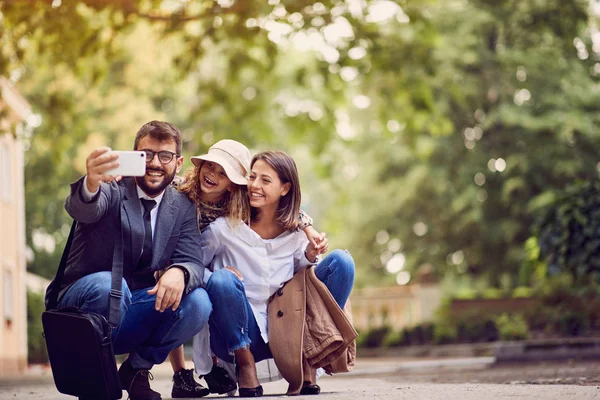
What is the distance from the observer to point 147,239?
17.2 feet

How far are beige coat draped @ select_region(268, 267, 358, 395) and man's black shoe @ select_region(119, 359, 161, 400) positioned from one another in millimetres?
749

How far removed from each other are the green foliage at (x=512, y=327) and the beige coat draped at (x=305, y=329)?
11.3 metres

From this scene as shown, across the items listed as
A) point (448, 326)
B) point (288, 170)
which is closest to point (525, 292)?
point (448, 326)

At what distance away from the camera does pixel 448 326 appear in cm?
1894

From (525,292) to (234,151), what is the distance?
16.5 metres

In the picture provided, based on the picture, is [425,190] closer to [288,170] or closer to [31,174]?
[31,174]

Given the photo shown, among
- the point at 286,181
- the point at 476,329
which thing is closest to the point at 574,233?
the point at 476,329

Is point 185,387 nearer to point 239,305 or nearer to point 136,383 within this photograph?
point 136,383

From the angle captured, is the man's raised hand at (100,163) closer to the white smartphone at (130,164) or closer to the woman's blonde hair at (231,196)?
the white smartphone at (130,164)

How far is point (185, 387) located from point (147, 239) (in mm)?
1208

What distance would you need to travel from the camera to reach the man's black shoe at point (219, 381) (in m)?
5.81

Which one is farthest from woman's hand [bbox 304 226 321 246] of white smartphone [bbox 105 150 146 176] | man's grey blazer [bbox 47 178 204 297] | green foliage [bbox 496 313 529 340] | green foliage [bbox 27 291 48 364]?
green foliage [bbox 27 291 48 364]

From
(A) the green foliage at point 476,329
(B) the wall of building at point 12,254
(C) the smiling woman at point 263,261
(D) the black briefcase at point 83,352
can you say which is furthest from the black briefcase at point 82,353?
(B) the wall of building at point 12,254

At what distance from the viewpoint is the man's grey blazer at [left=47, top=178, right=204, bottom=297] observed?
4969mm
